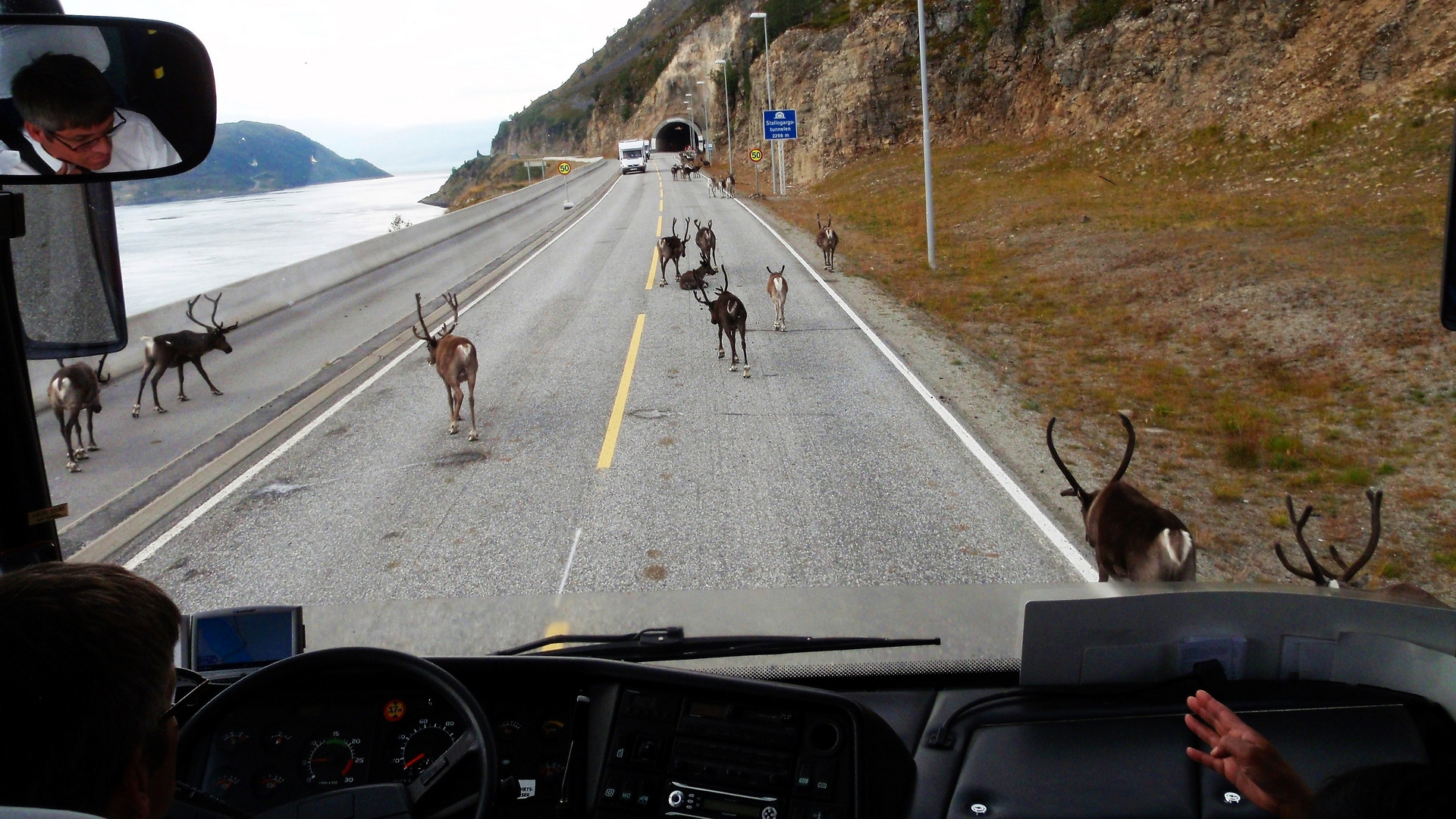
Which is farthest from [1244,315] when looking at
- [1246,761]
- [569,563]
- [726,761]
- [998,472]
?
[726,761]

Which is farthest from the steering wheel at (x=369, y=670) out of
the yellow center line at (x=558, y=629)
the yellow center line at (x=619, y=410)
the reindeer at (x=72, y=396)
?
the reindeer at (x=72, y=396)

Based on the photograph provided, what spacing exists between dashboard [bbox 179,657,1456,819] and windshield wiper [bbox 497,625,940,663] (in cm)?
62

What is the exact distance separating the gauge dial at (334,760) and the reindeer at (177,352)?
30.7 ft

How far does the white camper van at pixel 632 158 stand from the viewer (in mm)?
71438

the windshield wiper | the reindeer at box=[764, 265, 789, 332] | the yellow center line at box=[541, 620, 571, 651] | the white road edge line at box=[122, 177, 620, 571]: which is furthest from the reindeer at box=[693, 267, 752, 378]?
the windshield wiper

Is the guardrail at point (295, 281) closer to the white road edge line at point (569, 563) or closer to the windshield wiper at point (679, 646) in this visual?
the windshield wiper at point (679, 646)

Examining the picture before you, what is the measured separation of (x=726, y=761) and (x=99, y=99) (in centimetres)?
236

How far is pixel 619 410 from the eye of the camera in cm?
1116

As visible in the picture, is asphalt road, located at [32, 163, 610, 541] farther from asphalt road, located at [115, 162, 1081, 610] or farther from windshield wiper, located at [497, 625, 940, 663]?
windshield wiper, located at [497, 625, 940, 663]

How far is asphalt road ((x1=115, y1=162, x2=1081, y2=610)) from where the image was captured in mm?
6672

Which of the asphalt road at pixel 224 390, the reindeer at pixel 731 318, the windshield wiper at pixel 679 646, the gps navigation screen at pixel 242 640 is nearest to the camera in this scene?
the gps navigation screen at pixel 242 640

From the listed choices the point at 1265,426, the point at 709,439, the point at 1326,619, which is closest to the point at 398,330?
the point at 709,439

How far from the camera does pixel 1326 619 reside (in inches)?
114

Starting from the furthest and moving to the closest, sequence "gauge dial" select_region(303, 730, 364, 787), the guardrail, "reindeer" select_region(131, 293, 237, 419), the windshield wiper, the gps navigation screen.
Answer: the guardrail → "reindeer" select_region(131, 293, 237, 419) → the windshield wiper → the gps navigation screen → "gauge dial" select_region(303, 730, 364, 787)
